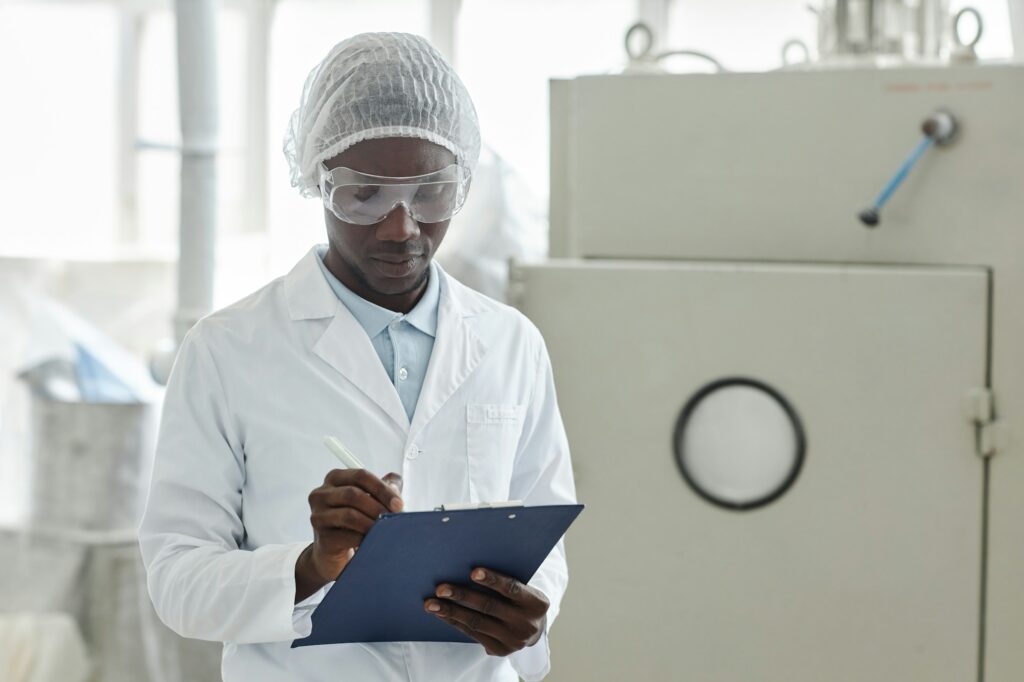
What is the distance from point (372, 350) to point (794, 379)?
0.76 metres

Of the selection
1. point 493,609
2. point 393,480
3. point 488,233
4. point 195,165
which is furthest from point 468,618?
point 195,165

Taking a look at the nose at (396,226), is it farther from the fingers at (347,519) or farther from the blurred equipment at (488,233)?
the blurred equipment at (488,233)

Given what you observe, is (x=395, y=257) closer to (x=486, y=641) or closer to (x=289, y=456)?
(x=289, y=456)

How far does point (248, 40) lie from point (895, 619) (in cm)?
198

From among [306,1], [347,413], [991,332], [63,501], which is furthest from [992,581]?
[306,1]

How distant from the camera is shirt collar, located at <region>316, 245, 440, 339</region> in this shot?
1.08 metres

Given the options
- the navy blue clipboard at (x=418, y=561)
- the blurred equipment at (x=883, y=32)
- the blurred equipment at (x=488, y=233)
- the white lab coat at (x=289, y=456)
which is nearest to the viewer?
the navy blue clipboard at (x=418, y=561)

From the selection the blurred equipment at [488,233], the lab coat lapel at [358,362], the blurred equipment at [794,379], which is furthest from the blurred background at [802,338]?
the lab coat lapel at [358,362]

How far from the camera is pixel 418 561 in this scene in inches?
34.7

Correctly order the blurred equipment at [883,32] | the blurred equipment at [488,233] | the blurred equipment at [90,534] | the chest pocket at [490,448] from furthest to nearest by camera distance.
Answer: the blurred equipment at [90,534] < the blurred equipment at [488,233] < the blurred equipment at [883,32] < the chest pocket at [490,448]

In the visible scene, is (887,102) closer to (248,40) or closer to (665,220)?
(665,220)

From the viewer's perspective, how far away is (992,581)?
157 centimetres

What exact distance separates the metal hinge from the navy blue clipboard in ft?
2.79

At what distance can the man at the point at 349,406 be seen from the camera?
949mm
